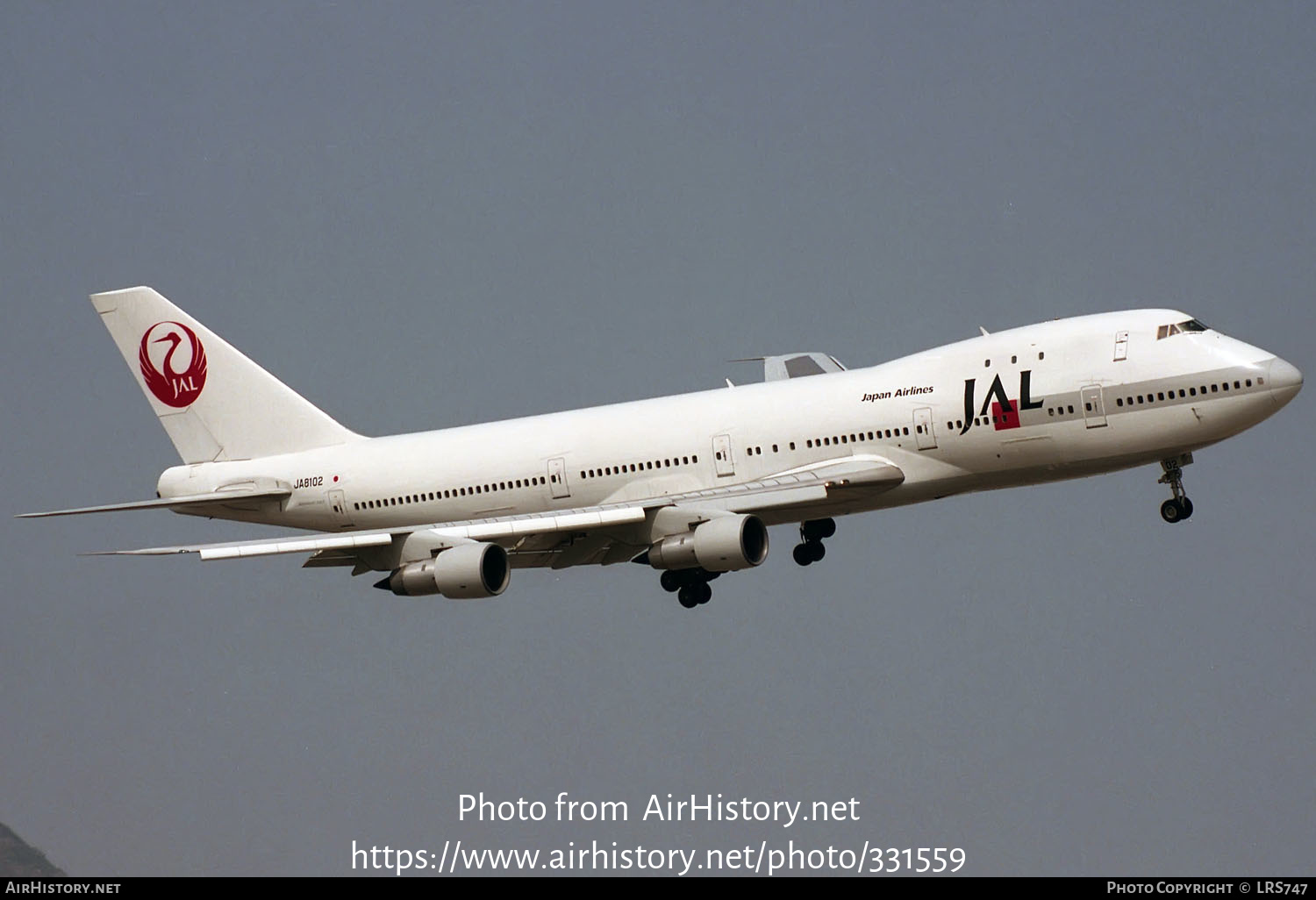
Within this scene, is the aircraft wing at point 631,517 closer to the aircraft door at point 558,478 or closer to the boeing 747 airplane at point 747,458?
the boeing 747 airplane at point 747,458

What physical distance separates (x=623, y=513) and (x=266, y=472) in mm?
14310

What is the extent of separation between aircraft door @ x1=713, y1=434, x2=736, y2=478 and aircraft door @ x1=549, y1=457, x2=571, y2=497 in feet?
15.6

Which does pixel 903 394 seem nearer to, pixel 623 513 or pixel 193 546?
pixel 623 513

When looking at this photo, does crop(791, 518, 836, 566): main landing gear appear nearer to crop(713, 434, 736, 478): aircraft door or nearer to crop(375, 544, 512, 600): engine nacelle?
crop(713, 434, 736, 478): aircraft door

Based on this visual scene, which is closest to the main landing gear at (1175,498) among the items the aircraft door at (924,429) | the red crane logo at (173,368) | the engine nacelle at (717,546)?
the aircraft door at (924,429)

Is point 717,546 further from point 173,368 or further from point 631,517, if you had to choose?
point 173,368

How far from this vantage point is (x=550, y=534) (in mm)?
50156

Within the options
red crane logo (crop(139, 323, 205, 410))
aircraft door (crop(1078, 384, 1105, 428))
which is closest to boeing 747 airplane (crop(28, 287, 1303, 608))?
aircraft door (crop(1078, 384, 1105, 428))

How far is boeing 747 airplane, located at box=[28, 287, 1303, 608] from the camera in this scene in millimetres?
45875

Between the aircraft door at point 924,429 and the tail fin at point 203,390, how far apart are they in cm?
1908

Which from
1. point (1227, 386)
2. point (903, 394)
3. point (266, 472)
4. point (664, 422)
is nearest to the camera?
point (1227, 386)

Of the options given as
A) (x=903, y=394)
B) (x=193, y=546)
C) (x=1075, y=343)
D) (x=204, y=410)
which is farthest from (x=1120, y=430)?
(x=204, y=410)

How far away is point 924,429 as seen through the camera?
47.8m

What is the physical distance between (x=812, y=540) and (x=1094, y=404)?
12.5m
